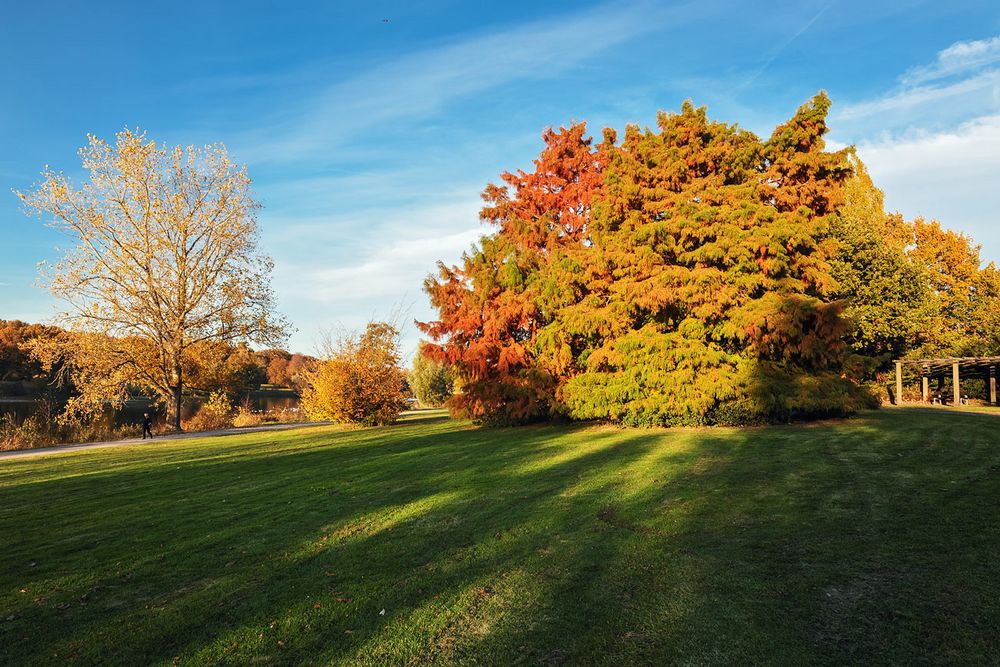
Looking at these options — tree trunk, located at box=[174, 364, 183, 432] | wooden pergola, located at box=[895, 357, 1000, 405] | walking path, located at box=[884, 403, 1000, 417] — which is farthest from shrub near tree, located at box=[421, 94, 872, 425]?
tree trunk, located at box=[174, 364, 183, 432]

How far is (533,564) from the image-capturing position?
4.79m

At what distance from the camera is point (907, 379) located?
93.5ft

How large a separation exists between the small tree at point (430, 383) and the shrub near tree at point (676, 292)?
85.8 feet

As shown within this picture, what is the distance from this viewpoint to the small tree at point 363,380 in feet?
74.0

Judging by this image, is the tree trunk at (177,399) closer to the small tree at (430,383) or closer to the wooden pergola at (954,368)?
the small tree at (430,383)

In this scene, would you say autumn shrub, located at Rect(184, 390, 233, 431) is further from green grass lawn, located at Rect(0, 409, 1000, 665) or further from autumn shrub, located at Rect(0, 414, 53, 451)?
green grass lawn, located at Rect(0, 409, 1000, 665)

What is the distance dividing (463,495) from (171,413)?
78.7 ft

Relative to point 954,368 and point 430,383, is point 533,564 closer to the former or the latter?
point 954,368

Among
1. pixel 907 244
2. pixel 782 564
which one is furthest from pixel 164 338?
pixel 907 244

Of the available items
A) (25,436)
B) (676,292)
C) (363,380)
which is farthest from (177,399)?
(676,292)

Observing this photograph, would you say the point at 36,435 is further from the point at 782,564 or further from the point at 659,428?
the point at 782,564

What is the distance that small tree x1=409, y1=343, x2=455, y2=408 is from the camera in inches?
1750

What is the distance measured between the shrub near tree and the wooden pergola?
12240mm

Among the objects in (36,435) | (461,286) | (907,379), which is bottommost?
(36,435)
